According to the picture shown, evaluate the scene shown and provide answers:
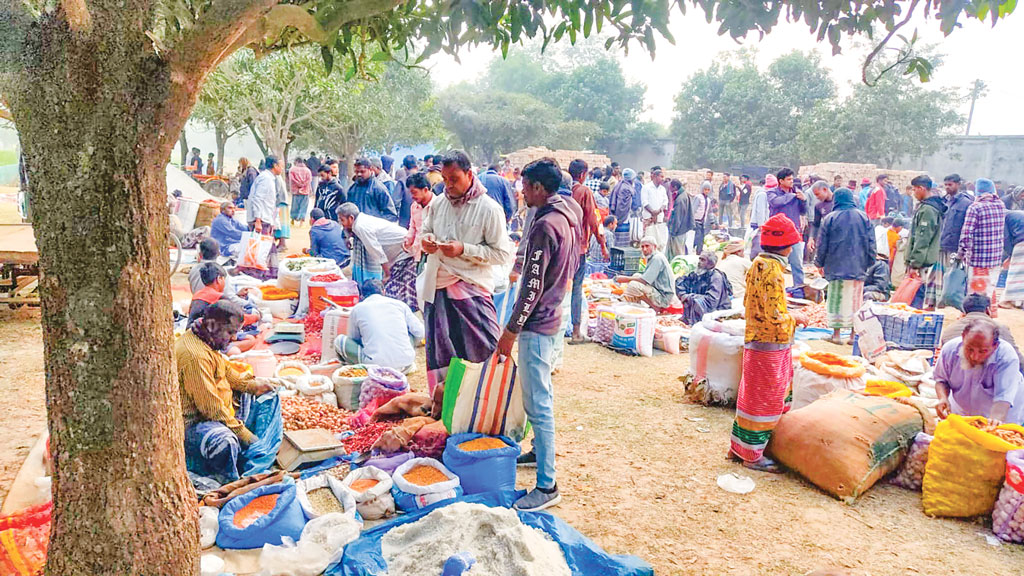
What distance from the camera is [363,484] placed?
3771mm

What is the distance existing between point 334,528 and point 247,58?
19351 mm

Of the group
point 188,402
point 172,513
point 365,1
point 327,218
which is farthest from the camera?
point 327,218

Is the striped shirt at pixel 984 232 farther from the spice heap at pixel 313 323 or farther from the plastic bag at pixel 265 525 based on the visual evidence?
the plastic bag at pixel 265 525

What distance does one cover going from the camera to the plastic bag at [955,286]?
8094 millimetres

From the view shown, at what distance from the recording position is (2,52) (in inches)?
68.6

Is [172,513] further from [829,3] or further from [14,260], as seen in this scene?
[14,260]

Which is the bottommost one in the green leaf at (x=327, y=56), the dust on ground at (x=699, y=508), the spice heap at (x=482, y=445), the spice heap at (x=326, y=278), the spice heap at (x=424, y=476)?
the dust on ground at (x=699, y=508)

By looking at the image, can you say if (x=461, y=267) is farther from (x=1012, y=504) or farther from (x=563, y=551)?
(x=1012, y=504)

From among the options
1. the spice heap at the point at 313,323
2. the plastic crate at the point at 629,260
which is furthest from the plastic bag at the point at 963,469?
the plastic crate at the point at 629,260

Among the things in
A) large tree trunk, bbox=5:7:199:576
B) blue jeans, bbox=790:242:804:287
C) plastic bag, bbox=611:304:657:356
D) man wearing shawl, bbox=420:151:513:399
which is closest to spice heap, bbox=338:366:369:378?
man wearing shawl, bbox=420:151:513:399

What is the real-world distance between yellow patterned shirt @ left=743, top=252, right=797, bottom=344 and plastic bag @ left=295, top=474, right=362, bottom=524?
8.38ft

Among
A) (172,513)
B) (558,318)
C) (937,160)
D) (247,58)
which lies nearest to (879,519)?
(558,318)

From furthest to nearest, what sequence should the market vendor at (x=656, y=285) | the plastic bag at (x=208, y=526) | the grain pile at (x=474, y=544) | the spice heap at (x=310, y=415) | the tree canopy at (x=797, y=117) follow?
1. the tree canopy at (x=797, y=117)
2. the market vendor at (x=656, y=285)
3. the spice heap at (x=310, y=415)
4. the plastic bag at (x=208, y=526)
5. the grain pile at (x=474, y=544)

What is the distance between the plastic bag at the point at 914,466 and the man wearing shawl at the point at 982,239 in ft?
13.2
